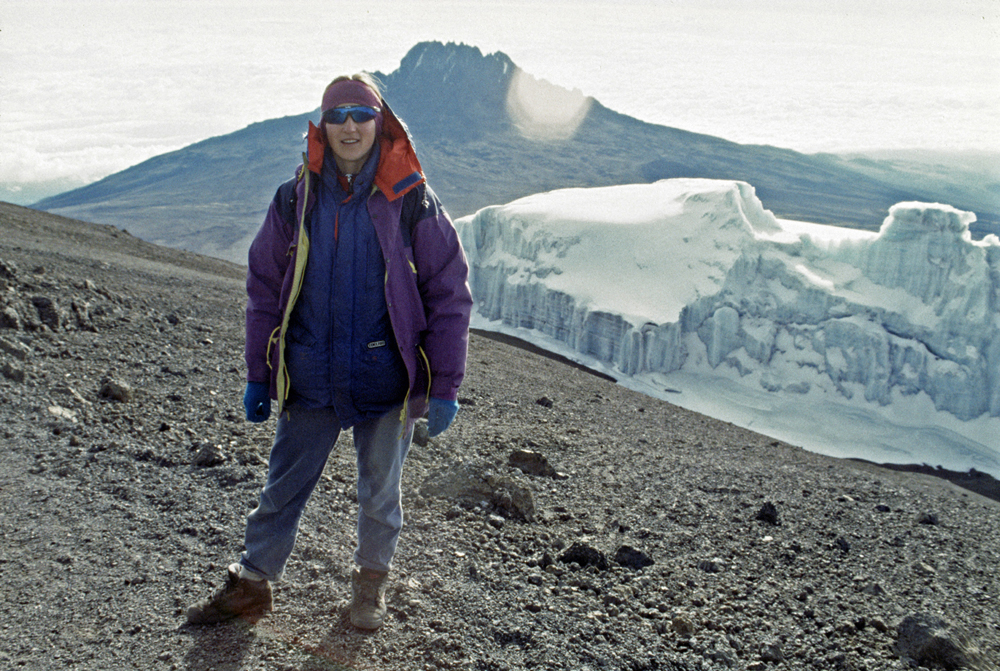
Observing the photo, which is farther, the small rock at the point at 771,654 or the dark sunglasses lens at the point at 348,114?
the small rock at the point at 771,654

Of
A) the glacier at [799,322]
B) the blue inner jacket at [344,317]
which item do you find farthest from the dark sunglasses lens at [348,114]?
the glacier at [799,322]

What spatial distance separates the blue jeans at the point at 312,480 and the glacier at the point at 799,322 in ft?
69.0

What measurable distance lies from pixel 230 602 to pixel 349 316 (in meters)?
1.29

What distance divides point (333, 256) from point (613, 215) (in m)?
28.5

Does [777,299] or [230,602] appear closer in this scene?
[230,602]

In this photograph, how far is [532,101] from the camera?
3772 inches

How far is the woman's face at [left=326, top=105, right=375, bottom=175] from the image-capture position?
2588 mm

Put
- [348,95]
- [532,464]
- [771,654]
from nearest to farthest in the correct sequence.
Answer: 1. [348,95]
2. [771,654]
3. [532,464]

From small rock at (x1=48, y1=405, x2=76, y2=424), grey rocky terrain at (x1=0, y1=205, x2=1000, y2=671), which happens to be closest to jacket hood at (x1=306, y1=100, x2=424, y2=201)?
grey rocky terrain at (x1=0, y1=205, x2=1000, y2=671)

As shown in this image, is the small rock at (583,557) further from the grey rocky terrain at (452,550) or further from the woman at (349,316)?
the woman at (349,316)

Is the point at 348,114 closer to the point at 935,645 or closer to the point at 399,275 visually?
the point at 399,275

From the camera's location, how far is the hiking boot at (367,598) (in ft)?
9.57

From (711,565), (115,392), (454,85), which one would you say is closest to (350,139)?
(711,565)

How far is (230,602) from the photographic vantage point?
9.33 ft
